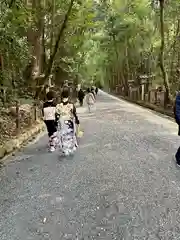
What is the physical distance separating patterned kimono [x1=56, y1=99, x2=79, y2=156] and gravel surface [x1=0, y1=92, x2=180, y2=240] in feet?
1.39

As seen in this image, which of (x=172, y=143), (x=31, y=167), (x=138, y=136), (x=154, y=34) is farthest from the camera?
(x=154, y=34)

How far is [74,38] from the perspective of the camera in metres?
30.9

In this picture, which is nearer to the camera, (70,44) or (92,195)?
(92,195)

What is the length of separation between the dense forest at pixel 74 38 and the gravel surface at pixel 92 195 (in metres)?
4.71

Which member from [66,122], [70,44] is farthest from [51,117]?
[70,44]

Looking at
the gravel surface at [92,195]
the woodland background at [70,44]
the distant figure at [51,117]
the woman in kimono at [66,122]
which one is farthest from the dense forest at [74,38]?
the gravel surface at [92,195]

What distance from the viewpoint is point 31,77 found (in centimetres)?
2073

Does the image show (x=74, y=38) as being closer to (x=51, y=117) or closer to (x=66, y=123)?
(x=51, y=117)

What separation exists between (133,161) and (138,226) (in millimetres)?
4130

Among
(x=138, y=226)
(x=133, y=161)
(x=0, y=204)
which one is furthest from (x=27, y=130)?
(x=138, y=226)

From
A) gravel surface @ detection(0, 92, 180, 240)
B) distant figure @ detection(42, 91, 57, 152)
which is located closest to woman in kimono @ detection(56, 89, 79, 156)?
gravel surface @ detection(0, 92, 180, 240)

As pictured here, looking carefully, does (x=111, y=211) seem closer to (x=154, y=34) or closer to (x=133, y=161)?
(x=133, y=161)

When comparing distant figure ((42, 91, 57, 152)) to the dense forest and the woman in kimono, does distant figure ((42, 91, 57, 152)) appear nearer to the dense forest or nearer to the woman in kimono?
the woman in kimono

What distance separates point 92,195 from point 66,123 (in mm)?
3674
